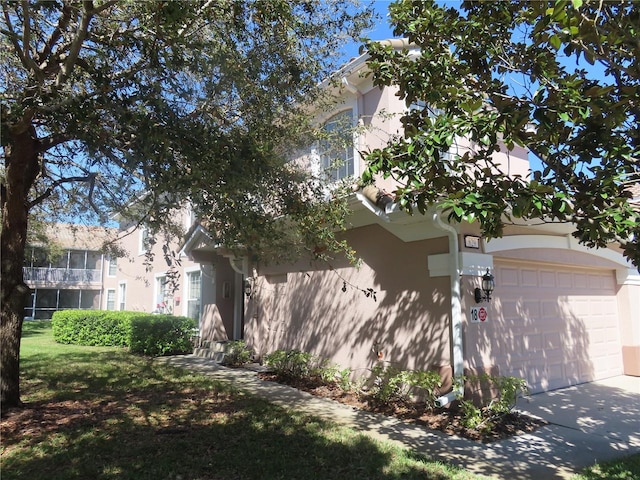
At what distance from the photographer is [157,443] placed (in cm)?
556

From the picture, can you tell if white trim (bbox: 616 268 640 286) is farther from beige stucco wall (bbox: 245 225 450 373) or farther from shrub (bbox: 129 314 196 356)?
shrub (bbox: 129 314 196 356)

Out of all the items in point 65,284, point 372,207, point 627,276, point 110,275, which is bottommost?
point 627,276

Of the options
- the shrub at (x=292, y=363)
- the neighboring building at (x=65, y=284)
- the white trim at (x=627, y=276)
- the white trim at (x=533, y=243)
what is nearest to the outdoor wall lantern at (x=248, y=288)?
the shrub at (x=292, y=363)

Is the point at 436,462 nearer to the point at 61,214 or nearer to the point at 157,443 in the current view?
the point at 157,443

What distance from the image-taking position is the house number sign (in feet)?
23.9

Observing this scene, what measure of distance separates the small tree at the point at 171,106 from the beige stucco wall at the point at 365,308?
74.5 inches

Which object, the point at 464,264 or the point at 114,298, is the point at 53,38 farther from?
the point at 114,298

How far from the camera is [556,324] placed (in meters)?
9.15

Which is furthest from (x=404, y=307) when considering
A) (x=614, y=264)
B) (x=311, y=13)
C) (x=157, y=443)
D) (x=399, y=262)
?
(x=614, y=264)

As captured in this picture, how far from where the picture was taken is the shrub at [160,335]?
13.5 m

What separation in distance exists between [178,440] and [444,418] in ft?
12.8

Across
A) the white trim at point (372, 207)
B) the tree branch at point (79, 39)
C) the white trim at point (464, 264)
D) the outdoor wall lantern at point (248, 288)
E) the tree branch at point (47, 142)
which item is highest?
the tree branch at point (79, 39)

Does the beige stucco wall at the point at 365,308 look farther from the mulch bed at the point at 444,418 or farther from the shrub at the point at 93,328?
the shrub at the point at 93,328

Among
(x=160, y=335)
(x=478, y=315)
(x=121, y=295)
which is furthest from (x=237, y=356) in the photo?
(x=121, y=295)
